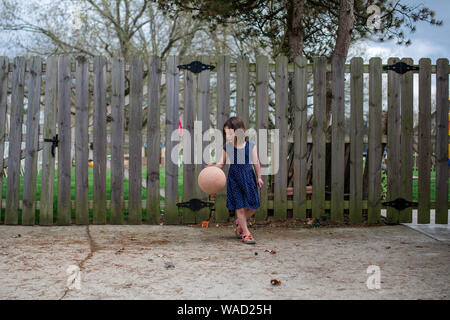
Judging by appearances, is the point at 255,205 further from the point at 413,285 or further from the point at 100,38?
the point at 100,38

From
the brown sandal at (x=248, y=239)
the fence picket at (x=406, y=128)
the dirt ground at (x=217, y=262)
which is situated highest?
the fence picket at (x=406, y=128)

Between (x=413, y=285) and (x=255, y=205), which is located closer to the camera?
(x=413, y=285)

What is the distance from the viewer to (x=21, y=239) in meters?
5.22

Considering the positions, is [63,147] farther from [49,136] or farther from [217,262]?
[217,262]

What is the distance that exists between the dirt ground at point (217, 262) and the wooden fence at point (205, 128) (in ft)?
1.17

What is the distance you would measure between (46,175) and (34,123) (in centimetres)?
70

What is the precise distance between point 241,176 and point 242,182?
0.07 metres


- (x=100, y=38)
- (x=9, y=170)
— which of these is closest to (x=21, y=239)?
(x=9, y=170)

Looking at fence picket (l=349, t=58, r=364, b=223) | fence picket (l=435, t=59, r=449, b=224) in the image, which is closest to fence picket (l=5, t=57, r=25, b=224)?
fence picket (l=349, t=58, r=364, b=223)

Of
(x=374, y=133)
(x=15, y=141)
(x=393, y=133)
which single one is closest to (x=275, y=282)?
(x=374, y=133)

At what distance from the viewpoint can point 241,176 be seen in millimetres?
5316

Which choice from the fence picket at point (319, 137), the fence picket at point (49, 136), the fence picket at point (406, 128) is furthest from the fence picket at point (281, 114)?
the fence picket at point (49, 136)

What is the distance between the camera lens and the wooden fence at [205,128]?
610cm

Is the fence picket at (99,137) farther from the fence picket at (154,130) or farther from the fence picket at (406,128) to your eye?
the fence picket at (406,128)
